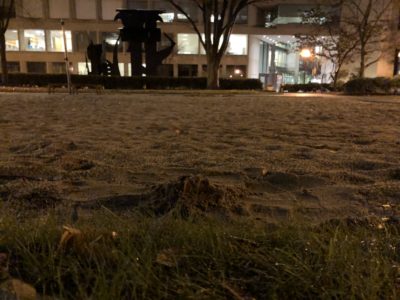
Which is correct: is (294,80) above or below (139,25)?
below

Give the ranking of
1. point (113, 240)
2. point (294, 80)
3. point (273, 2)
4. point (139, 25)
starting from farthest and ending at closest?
1. point (294, 80)
2. point (273, 2)
3. point (139, 25)
4. point (113, 240)

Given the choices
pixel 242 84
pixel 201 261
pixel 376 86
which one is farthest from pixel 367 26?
pixel 201 261

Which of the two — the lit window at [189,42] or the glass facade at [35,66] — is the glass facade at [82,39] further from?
the lit window at [189,42]

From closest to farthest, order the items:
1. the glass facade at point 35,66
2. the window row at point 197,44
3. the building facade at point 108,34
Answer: the building facade at point 108,34, the window row at point 197,44, the glass facade at point 35,66

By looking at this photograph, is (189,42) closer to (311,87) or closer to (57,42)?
(57,42)

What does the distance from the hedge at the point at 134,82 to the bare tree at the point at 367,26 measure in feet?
27.6

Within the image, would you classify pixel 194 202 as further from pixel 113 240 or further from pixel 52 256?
pixel 52 256

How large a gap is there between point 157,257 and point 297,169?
93.9 inches

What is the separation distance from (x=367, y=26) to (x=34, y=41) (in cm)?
3773

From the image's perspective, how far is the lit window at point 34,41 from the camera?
4900 cm

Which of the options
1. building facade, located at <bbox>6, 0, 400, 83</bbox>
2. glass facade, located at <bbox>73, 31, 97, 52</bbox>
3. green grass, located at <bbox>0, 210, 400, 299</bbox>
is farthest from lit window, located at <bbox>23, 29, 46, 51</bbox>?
green grass, located at <bbox>0, 210, 400, 299</bbox>

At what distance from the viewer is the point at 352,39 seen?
106 ft

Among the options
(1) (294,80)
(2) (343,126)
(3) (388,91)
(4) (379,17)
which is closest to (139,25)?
(3) (388,91)

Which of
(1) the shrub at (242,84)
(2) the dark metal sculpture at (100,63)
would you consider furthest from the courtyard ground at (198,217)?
(1) the shrub at (242,84)
